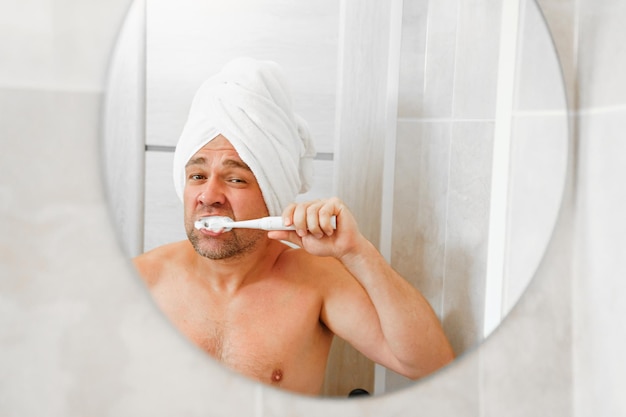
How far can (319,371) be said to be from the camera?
783 mm

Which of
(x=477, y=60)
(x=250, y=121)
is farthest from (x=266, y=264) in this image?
(x=477, y=60)

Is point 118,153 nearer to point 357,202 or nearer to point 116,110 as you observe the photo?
point 116,110

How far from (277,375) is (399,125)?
33cm

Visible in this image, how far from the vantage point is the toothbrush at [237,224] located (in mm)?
728

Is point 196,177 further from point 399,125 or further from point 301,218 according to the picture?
point 399,125

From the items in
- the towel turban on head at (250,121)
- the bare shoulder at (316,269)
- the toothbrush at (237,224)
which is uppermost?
the towel turban on head at (250,121)

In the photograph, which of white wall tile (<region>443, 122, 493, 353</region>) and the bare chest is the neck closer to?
the bare chest

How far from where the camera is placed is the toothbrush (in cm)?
73

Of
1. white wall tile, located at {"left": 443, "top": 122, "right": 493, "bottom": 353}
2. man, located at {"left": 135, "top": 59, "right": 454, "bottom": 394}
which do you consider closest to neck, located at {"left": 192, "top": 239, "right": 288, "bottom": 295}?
man, located at {"left": 135, "top": 59, "right": 454, "bottom": 394}

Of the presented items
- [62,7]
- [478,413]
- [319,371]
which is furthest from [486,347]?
[62,7]

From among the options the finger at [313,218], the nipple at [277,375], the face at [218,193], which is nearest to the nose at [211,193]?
the face at [218,193]

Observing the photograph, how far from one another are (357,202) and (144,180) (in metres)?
0.24

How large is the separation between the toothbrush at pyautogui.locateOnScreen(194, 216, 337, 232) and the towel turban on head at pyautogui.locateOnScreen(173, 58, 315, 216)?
3cm

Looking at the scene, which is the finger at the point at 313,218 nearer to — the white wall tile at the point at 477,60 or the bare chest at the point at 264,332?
the bare chest at the point at 264,332
